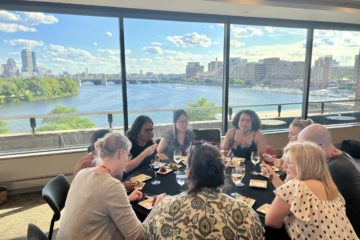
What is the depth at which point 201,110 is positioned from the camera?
15.4 ft

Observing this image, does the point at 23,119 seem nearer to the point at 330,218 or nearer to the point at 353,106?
the point at 330,218

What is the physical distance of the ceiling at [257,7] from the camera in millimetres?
3457

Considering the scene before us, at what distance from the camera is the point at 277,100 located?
524 cm

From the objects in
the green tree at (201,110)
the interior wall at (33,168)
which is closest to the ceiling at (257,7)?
the green tree at (201,110)

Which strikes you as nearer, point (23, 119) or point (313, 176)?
point (313, 176)

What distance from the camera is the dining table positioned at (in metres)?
1.56

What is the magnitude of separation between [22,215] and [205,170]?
2784mm

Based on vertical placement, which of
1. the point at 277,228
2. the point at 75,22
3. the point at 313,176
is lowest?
the point at 277,228

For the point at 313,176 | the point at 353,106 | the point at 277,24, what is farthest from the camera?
the point at 353,106

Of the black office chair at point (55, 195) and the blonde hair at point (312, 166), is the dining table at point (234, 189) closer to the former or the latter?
the blonde hair at point (312, 166)

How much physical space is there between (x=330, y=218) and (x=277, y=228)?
11.4 inches

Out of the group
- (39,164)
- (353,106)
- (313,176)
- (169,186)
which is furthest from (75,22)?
(353,106)

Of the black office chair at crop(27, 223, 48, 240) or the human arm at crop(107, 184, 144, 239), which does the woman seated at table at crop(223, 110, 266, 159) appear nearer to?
the human arm at crop(107, 184, 144, 239)

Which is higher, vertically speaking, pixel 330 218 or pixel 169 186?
pixel 330 218
